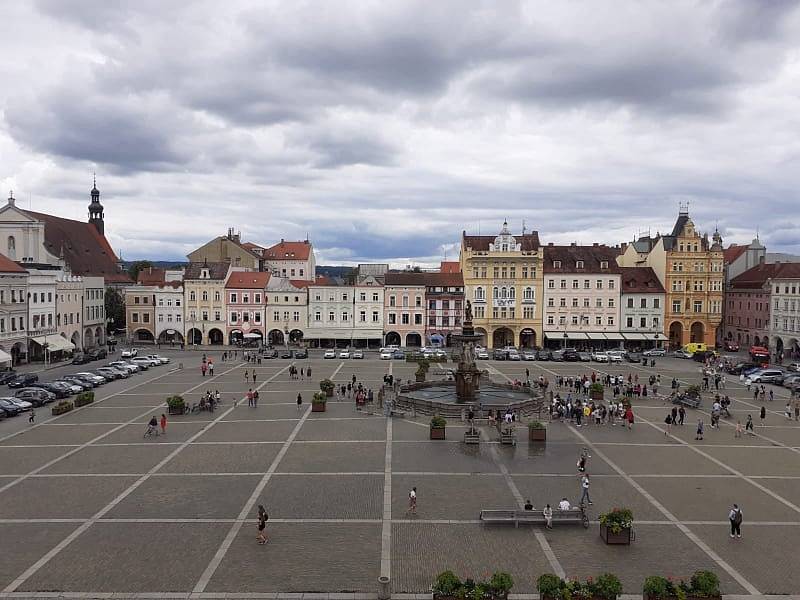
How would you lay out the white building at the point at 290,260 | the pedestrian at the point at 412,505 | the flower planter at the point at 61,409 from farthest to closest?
the white building at the point at 290,260 < the flower planter at the point at 61,409 < the pedestrian at the point at 412,505

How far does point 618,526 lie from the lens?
18.6 m

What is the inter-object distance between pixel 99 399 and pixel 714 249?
71658 mm

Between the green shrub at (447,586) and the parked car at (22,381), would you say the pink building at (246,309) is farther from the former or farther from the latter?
the green shrub at (447,586)

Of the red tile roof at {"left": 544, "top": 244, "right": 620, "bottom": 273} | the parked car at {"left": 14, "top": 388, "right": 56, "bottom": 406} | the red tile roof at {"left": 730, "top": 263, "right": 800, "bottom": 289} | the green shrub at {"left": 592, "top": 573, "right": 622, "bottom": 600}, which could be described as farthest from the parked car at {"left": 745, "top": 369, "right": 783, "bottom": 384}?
the parked car at {"left": 14, "top": 388, "right": 56, "bottom": 406}

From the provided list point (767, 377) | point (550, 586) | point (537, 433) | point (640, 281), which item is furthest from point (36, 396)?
point (640, 281)

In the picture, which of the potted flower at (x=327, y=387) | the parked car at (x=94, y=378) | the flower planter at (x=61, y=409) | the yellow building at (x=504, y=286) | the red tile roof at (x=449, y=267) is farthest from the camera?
the red tile roof at (x=449, y=267)

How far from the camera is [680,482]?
2483 centimetres

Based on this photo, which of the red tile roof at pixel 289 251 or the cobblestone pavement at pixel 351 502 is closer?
the cobblestone pavement at pixel 351 502

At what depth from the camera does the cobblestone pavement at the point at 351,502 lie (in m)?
17.1

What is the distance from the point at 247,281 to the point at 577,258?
42.5 meters

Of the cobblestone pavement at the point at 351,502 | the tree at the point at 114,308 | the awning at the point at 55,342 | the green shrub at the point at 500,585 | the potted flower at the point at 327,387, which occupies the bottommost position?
the cobblestone pavement at the point at 351,502

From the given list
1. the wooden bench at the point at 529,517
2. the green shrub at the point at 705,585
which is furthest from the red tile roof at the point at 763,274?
the green shrub at the point at 705,585

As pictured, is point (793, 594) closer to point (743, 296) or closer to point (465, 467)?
point (465, 467)

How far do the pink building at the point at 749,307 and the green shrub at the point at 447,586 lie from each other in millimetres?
75144
